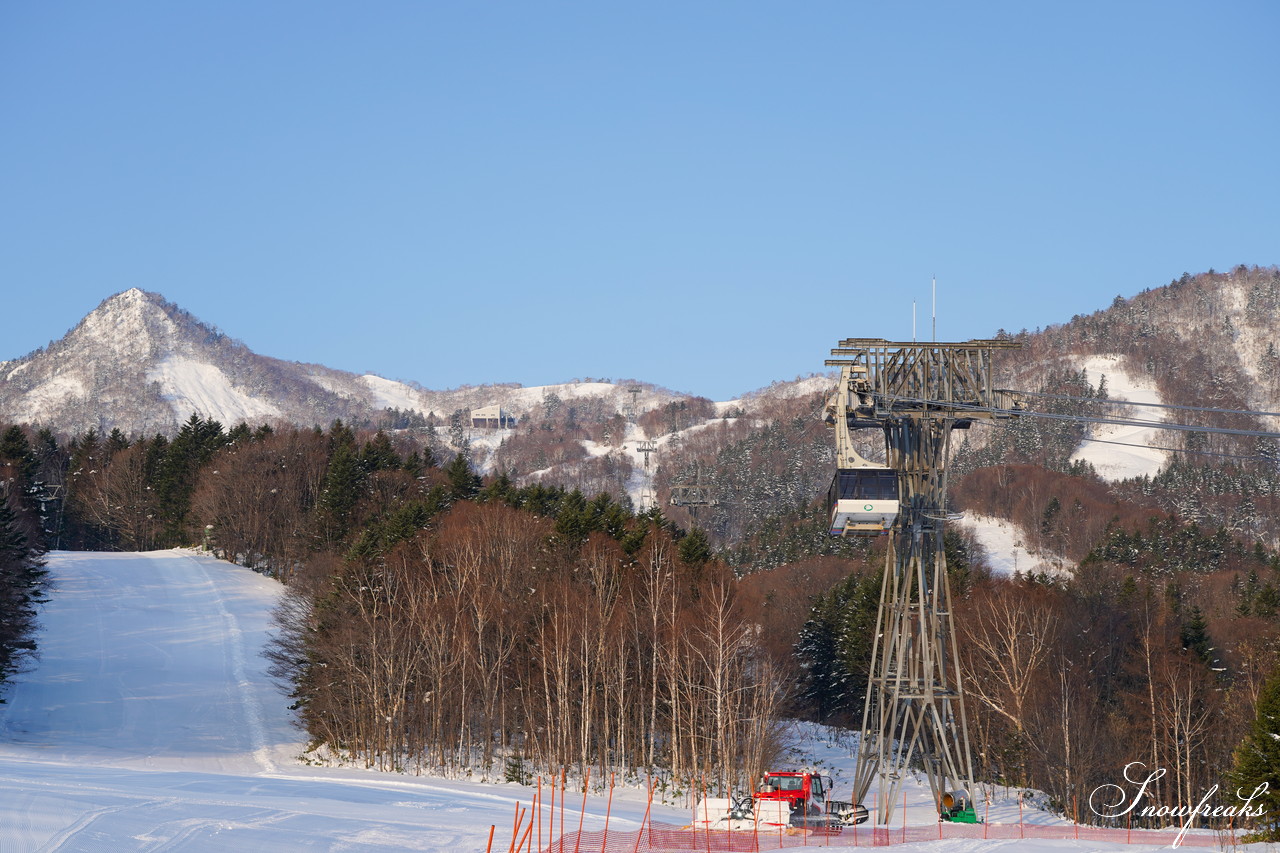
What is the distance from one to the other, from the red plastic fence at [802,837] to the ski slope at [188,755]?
1901mm

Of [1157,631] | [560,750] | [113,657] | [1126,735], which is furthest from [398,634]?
[1157,631]

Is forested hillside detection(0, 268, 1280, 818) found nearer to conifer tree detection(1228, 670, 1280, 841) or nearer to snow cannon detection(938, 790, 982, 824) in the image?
conifer tree detection(1228, 670, 1280, 841)

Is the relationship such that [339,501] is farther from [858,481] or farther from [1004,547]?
[1004,547]

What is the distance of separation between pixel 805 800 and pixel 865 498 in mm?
8982

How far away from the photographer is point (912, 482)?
38375mm

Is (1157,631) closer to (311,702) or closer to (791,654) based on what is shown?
(791,654)

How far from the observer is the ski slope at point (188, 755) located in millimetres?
25547

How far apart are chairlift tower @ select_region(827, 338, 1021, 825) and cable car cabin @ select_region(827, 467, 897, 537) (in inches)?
1.6

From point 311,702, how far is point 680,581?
17.8 metres

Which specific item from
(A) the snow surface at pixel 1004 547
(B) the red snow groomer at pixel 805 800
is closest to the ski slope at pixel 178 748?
(B) the red snow groomer at pixel 805 800

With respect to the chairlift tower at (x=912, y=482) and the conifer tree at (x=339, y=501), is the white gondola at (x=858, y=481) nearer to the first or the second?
the chairlift tower at (x=912, y=482)

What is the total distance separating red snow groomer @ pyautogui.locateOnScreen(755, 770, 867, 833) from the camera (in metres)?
32.9

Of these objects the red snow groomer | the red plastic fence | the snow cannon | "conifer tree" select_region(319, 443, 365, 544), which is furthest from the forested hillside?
the red snow groomer

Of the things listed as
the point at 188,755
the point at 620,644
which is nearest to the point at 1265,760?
the point at 620,644
